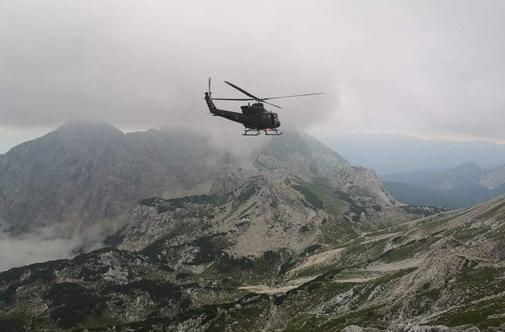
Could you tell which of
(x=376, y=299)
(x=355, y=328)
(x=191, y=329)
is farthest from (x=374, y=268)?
(x=355, y=328)

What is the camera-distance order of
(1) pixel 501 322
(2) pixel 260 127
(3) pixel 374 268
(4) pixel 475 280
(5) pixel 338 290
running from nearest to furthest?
(1) pixel 501 322 → (2) pixel 260 127 → (4) pixel 475 280 → (5) pixel 338 290 → (3) pixel 374 268

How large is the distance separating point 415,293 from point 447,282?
8.21 m

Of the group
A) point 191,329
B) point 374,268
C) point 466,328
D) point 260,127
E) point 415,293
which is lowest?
point 191,329

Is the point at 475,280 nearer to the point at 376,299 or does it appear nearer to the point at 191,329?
the point at 376,299

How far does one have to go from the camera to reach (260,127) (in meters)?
83.3

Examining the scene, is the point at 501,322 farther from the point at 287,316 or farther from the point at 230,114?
the point at 287,316

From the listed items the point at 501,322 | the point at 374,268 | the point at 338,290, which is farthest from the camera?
the point at 374,268

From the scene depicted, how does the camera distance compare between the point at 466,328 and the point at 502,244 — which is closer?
the point at 466,328

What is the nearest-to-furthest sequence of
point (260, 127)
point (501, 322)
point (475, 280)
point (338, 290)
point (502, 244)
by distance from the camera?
point (501, 322), point (260, 127), point (475, 280), point (502, 244), point (338, 290)

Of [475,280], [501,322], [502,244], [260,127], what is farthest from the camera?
[502,244]

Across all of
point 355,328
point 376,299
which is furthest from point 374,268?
point 355,328

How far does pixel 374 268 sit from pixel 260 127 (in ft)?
449

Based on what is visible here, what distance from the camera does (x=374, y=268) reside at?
198375mm

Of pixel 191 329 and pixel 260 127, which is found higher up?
pixel 260 127
